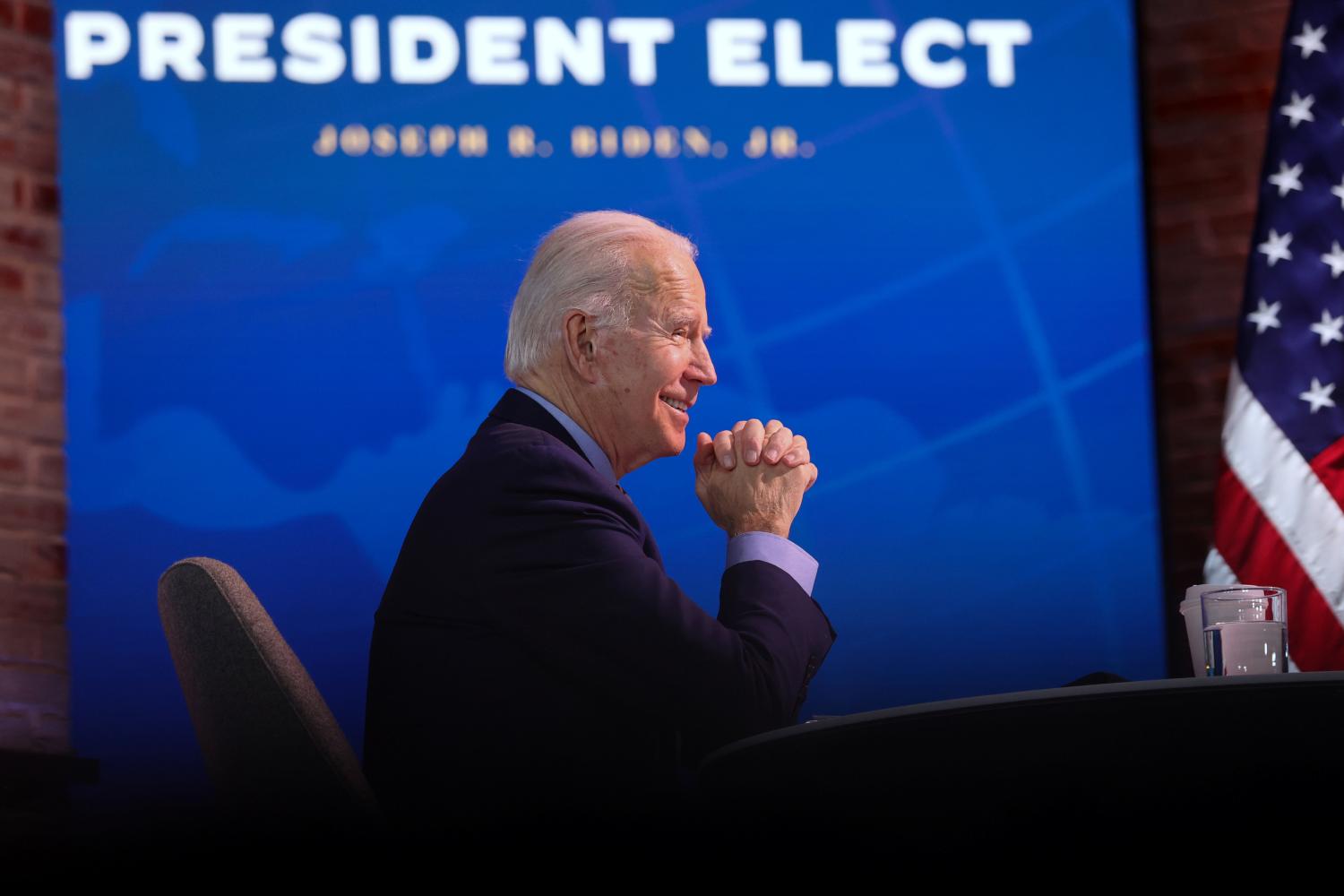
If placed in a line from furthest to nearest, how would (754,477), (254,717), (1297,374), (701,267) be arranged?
(701,267)
(1297,374)
(754,477)
(254,717)

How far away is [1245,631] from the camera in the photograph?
159 centimetres

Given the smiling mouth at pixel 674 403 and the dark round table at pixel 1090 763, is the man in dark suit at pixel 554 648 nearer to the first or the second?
the smiling mouth at pixel 674 403

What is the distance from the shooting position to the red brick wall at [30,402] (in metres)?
3.11

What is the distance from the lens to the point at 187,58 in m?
→ 3.37

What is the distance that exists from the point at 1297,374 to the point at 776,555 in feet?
5.71

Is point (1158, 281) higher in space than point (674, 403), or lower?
higher

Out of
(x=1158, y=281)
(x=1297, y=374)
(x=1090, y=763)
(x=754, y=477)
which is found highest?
(x=1158, y=281)

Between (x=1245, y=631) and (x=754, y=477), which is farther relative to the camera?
(x=754, y=477)

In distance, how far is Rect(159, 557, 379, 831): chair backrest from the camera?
4.48ft

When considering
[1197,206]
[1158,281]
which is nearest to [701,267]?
[1158,281]

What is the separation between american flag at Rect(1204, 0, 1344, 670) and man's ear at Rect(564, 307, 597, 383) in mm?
1676

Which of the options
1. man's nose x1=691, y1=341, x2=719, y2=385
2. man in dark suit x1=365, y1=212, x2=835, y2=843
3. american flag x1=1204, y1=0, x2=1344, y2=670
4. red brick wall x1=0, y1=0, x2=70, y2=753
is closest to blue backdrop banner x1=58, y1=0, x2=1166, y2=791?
red brick wall x1=0, y1=0, x2=70, y2=753

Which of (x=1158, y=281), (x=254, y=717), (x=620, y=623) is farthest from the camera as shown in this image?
(x=1158, y=281)

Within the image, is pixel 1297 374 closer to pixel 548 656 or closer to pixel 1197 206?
pixel 1197 206
